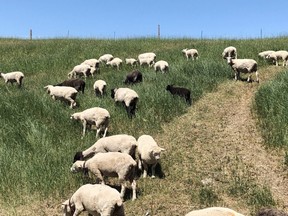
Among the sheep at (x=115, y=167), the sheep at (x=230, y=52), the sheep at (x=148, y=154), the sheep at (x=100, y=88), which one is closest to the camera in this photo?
the sheep at (x=115, y=167)

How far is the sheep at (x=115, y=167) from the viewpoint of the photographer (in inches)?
403

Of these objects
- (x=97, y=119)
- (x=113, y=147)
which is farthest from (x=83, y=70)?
(x=113, y=147)

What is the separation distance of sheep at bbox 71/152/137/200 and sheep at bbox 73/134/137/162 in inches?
43.9

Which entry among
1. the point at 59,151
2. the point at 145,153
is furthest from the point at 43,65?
the point at 145,153

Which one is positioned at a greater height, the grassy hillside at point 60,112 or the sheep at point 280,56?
the sheep at point 280,56

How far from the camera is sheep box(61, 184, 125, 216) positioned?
8.51 metres

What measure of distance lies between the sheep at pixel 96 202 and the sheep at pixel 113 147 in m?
2.53

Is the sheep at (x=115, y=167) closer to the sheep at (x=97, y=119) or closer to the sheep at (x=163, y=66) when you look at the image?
the sheep at (x=97, y=119)

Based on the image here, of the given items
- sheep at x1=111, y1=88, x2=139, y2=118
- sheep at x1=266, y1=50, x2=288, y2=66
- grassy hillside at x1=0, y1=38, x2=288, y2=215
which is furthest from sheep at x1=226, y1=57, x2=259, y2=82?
sheep at x1=111, y1=88, x2=139, y2=118

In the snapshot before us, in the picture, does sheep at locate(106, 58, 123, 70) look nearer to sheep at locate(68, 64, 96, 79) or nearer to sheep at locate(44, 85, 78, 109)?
sheep at locate(68, 64, 96, 79)

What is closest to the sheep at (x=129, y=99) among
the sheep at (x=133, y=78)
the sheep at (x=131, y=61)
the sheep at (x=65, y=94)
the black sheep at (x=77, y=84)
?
the sheep at (x=65, y=94)

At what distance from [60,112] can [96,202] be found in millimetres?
7627

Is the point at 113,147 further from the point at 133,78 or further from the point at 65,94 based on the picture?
the point at 133,78

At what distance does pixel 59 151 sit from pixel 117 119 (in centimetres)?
336
